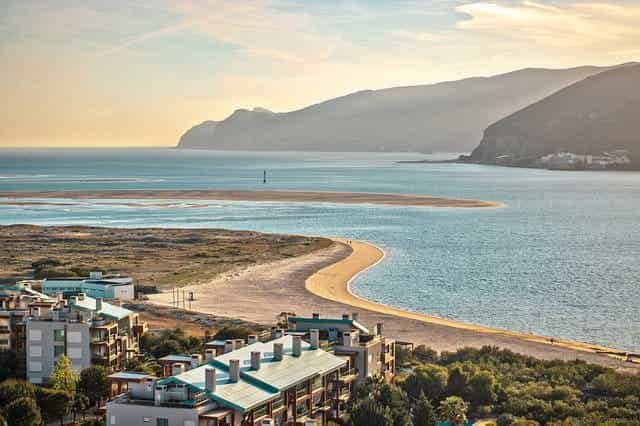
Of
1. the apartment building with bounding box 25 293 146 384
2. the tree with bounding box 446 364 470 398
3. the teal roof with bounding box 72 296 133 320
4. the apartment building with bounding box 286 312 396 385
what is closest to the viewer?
the apartment building with bounding box 286 312 396 385

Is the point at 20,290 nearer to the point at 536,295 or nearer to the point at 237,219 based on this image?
the point at 536,295

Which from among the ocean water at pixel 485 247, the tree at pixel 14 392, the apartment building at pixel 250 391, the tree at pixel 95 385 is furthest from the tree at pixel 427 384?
the ocean water at pixel 485 247

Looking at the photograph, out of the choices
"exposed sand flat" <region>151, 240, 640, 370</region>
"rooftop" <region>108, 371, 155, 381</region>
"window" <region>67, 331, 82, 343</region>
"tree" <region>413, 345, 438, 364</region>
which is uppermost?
"window" <region>67, 331, 82, 343</region>

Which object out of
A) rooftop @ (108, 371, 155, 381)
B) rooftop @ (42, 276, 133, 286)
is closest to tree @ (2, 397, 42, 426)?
rooftop @ (108, 371, 155, 381)

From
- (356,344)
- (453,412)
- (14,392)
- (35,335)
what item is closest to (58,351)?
(35,335)

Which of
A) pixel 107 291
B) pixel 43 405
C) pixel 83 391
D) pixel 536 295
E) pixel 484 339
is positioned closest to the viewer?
pixel 43 405

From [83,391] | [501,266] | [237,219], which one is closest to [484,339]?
[83,391]

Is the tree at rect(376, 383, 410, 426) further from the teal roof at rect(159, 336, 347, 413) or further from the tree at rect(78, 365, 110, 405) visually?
the tree at rect(78, 365, 110, 405)

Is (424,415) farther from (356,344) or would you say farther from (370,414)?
(356,344)
